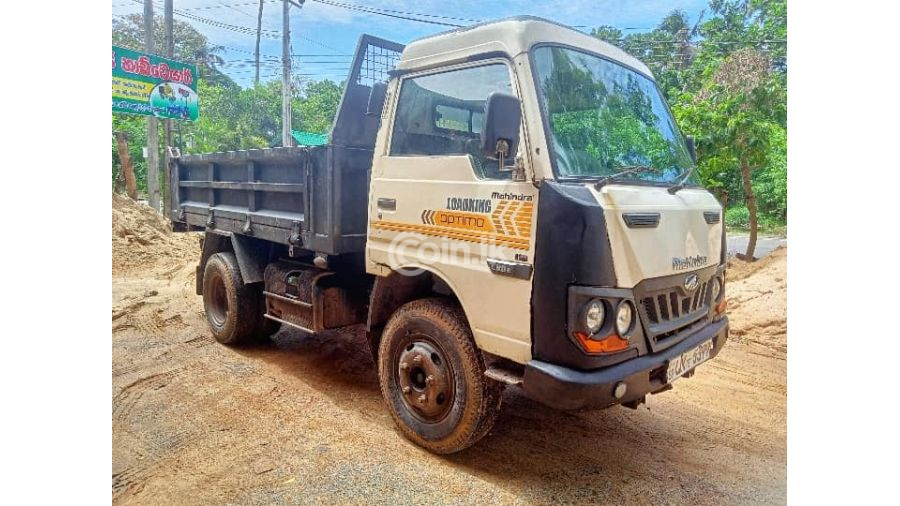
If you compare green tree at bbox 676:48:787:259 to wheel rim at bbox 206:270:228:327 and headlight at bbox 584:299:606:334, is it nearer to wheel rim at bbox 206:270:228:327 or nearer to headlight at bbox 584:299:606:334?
headlight at bbox 584:299:606:334

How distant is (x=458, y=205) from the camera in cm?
251

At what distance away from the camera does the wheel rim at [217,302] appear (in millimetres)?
4438

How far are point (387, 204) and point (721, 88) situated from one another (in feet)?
5.96

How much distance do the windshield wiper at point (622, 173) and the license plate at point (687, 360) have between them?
0.81 m

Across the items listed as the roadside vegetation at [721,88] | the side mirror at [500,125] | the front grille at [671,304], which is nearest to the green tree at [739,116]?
the roadside vegetation at [721,88]

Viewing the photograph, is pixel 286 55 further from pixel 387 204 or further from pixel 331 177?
pixel 387 204

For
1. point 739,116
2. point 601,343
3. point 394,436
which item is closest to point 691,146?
point 739,116

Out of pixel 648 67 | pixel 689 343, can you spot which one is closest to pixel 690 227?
pixel 689 343

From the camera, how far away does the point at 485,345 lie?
242 cm

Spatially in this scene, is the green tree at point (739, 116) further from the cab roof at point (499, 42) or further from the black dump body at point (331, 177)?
the black dump body at point (331, 177)

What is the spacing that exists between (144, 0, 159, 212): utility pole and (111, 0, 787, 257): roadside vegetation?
4cm

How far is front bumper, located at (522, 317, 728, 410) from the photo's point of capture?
82.4 inches

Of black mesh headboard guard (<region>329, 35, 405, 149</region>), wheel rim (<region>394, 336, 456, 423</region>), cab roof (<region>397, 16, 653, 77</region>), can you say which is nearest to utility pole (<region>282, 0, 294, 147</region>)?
black mesh headboard guard (<region>329, 35, 405, 149</region>)
